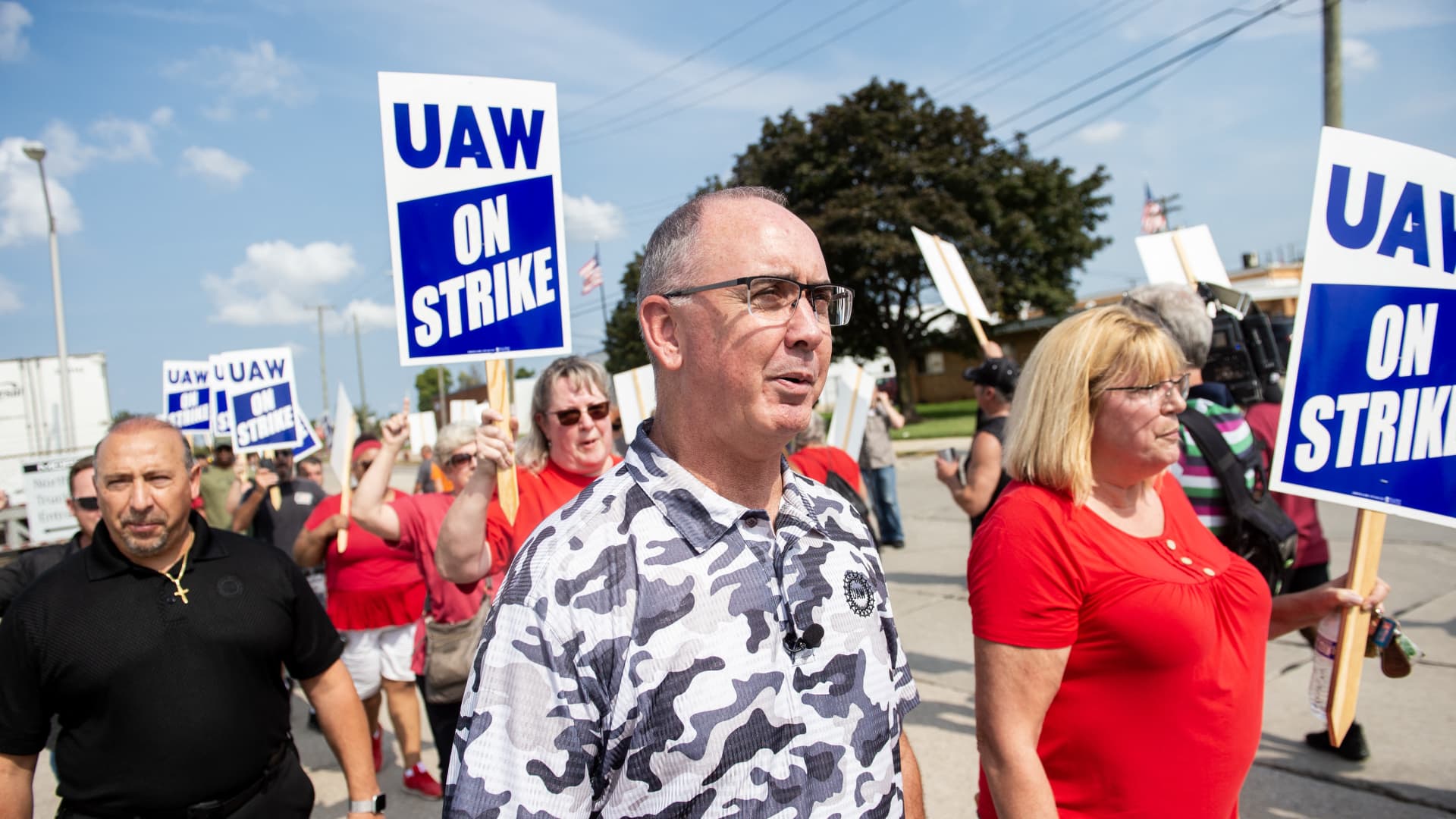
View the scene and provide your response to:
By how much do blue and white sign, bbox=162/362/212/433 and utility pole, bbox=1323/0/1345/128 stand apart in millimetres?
12507

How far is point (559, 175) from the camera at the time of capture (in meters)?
3.21

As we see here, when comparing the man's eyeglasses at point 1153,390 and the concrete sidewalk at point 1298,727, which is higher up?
the man's eyeglasses at point 1153,390

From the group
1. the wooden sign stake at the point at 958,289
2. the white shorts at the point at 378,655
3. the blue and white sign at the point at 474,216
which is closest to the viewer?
the blue and white sign at the point at 474,216

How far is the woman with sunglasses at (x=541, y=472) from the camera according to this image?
9.47ft

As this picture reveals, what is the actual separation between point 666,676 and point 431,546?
3.38 meters

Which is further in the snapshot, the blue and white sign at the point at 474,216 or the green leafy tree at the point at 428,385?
the green leafy tree at the point at 428,385

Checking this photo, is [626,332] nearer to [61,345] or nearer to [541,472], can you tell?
[61,345]

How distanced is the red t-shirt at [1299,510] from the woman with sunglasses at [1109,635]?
76.9 inches

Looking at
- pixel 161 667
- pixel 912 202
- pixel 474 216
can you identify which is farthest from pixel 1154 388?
pixel 912 202

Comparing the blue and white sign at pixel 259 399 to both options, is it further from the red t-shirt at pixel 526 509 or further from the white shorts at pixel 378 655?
the red t-shirt at pixel 526 509

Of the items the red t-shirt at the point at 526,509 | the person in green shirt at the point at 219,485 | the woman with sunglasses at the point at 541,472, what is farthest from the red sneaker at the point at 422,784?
the person in green shirt at the point at 219,485

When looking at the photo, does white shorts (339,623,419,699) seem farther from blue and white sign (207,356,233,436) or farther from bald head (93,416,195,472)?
blue and white sign (207,356,233,436)

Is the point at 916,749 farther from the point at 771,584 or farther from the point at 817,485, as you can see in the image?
the point at 771,584

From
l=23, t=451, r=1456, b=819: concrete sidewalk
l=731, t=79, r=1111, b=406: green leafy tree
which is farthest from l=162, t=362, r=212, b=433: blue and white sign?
l=731, t=79, r=1111, b=406: green leafy tree
